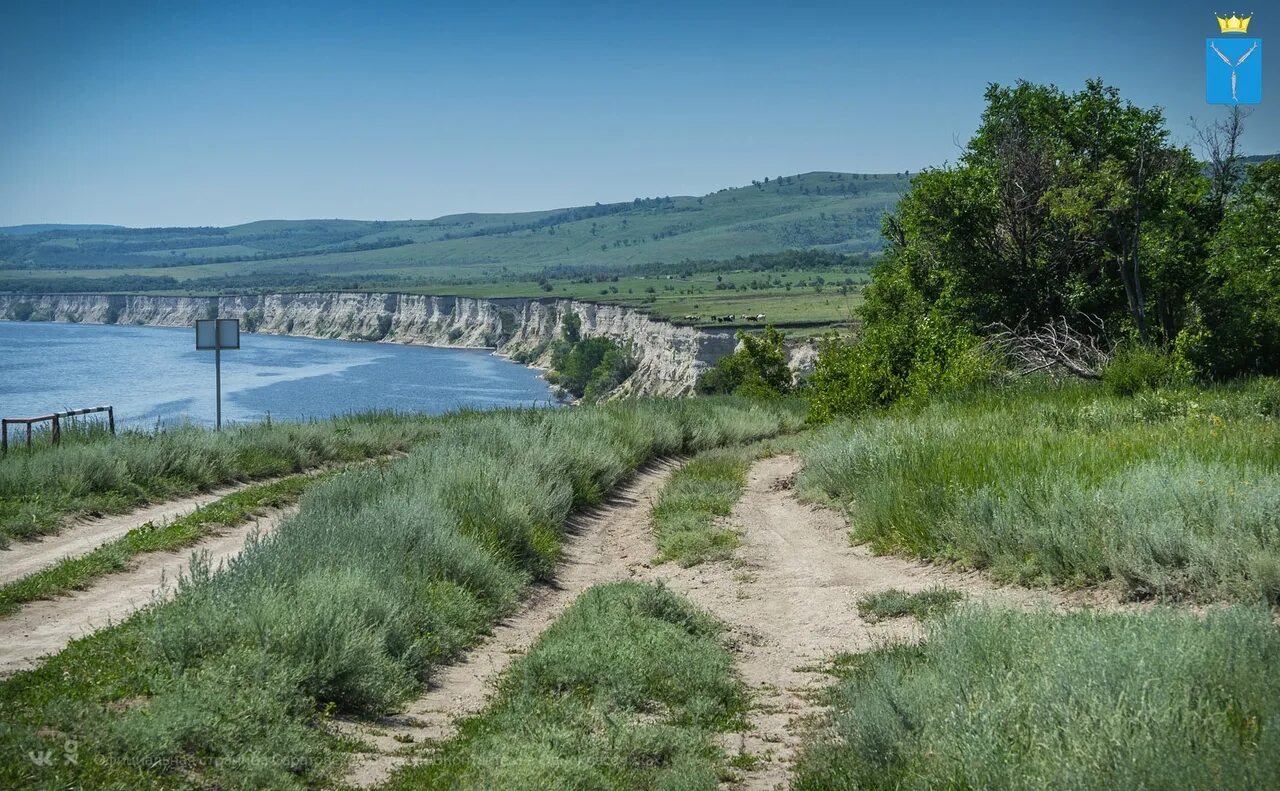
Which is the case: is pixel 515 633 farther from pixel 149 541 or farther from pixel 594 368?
pixel 594 368

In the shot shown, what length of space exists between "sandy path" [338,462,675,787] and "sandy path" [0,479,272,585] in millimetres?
4688

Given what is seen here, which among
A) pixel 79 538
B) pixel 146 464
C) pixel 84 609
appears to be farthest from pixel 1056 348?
pixel 84 609

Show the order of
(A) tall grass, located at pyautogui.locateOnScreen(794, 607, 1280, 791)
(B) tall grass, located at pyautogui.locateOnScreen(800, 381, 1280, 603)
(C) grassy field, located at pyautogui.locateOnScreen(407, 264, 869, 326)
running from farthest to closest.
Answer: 1. (C) grassy field, located at pyautogui.locateOnScreen(407, 264, 869, 326)
2. (B) tall grass, located at pyautogui.locateOnScreen(800, 381, 1280, 603)
3. (A) tall grass, located at pyautogui.locateOnScreen(794, 607, 1280, 791)

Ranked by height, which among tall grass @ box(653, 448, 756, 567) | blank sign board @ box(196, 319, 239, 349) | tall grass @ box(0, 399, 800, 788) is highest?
blank sign board @ box(196, 319, 239, 349)

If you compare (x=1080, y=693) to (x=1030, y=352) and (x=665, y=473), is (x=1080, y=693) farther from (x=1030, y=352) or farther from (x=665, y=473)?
(x=1030, y=352)

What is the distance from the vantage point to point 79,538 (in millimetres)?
12266

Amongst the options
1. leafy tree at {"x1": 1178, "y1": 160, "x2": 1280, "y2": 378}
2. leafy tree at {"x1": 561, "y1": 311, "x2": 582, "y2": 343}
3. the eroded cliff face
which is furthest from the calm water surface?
leafy tree at {"x1": 1178, "y1": 160, "x2": 1280, "y2": 378}

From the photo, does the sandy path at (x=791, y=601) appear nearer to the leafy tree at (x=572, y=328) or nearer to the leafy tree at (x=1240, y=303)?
the leafy tree at (x=1240, y=303)

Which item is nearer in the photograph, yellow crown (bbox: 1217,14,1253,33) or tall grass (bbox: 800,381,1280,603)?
tall grass (bbox: 800,381,1280,603)

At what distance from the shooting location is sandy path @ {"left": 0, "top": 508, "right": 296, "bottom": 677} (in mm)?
7523

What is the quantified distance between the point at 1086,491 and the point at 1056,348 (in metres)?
13.5

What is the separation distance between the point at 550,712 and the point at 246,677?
5.86 feet

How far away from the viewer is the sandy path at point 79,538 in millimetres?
10613

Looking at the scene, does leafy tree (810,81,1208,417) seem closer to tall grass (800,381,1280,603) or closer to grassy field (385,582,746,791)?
tall grass (800,381,1280,603)
